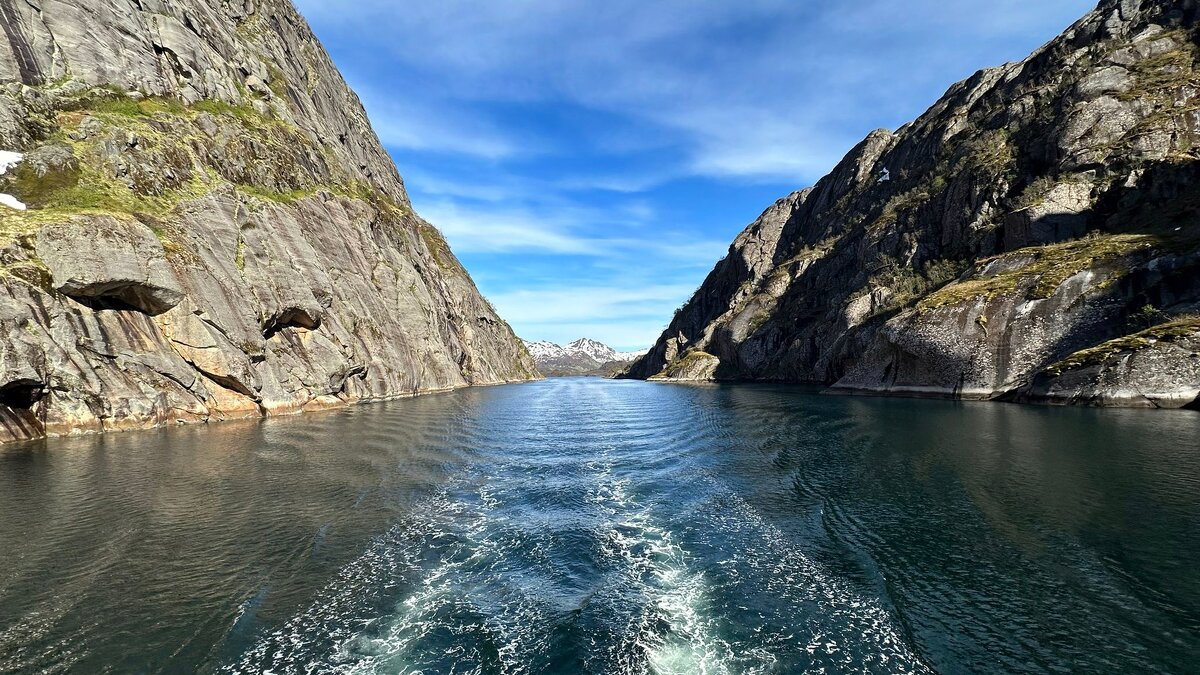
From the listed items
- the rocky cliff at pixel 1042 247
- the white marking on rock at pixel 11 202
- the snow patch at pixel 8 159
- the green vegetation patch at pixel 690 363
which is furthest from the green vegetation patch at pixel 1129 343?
the green vegetation patch at pixel 690 363

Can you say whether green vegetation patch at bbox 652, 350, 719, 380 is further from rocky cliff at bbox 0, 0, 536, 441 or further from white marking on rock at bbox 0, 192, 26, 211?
white marking on rock at bbox 0, 192, 26, 211

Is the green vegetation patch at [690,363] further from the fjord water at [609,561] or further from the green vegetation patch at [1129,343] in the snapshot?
the fjord water at [609,561]

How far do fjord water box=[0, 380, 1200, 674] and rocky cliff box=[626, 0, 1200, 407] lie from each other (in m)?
28.3

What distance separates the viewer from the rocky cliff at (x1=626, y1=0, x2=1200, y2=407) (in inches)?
1908

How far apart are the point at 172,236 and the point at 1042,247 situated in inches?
3787

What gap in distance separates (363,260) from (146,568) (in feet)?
248

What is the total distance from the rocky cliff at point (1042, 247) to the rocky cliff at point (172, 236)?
74285 mm

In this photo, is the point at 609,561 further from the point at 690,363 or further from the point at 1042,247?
the point at 690,363

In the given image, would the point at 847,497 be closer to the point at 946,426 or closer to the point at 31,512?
the point at 946,426

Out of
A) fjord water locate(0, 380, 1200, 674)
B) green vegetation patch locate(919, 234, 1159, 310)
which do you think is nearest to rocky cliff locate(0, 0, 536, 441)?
fjord water locate(0, 380, 1200, 674)

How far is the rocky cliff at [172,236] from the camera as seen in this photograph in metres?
35.8

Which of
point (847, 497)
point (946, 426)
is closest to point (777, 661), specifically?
point (847, 497)

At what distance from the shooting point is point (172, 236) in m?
45.9

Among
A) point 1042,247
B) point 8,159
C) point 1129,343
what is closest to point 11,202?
point 8,159
